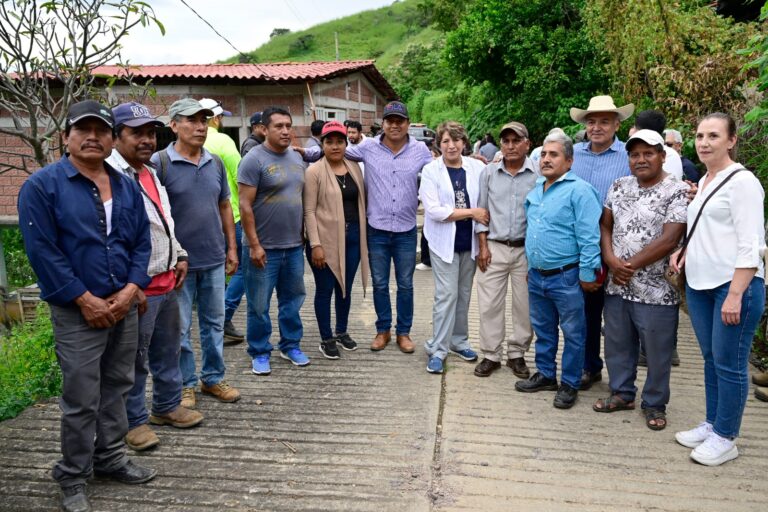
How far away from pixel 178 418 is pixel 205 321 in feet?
2.22

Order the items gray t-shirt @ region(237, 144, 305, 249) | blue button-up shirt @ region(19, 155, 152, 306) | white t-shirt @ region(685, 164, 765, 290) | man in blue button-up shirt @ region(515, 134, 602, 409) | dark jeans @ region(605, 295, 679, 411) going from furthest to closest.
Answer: gray t-shirt @ region(237, 144, 305, 249) < man in blue button-up shirt @ region(515, 134, 602, 409) < dark jeans @ region(605, 295, 679, 411) < white t-shirt @ region(685, 164, 765, 290) < blue button-up shirt @ region(19, 155, 152, 306)

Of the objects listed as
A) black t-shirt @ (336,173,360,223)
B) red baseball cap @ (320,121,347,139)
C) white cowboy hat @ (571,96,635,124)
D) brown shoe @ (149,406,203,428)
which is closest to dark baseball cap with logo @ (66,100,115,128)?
brown shoe @ (149,406,203,428)

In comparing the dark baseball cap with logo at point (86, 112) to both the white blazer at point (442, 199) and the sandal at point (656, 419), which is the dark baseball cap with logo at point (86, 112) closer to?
the white blazer at point (442, 199)

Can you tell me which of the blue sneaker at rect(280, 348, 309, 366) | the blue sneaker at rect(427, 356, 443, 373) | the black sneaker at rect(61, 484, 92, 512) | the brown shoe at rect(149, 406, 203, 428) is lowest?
the blue sneaker at rect(427, 356, 443, 373)

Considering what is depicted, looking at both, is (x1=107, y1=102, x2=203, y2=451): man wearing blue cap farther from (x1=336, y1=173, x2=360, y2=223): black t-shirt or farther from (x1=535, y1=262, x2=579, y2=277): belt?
(x1=535, y1=262, x2=579, y2=277): belt

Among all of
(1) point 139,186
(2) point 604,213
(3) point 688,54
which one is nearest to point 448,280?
(2) point 604,213

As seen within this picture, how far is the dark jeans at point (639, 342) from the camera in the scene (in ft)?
12.6

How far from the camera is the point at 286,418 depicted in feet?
13.4

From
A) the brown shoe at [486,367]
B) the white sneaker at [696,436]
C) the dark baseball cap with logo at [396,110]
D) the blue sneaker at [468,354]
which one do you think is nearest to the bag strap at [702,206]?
the white sneaker at [696,436]

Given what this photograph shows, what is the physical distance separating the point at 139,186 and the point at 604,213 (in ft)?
9.63

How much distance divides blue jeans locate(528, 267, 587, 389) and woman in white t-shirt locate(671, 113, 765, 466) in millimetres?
763

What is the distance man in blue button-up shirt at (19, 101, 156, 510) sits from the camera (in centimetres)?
290

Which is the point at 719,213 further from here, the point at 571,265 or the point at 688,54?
the point at 688,54

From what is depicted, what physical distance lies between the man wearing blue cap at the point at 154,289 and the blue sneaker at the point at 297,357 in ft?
3.97
